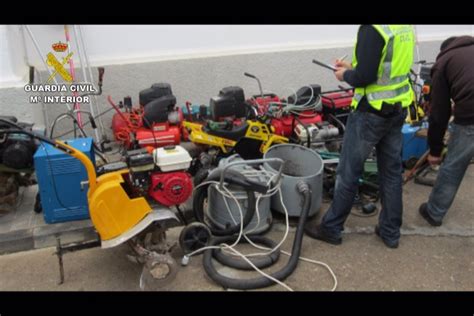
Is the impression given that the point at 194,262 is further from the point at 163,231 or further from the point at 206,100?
the point at 206,100

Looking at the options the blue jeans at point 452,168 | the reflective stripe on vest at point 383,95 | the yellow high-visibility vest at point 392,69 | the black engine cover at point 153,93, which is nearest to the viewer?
the yellow high-visibility vest at point 392,69

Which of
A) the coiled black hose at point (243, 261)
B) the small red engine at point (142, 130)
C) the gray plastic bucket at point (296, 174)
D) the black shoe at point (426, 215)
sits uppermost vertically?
the small red engine at point (142, 130)

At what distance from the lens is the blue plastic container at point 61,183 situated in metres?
3.29

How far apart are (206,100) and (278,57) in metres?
1.24

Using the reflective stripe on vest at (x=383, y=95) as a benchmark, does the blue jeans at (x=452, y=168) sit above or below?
below

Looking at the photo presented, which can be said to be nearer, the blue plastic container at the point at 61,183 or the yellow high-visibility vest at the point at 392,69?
the yellow high-visibility vest at the point at 392,69

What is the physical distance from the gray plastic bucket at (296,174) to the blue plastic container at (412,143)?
141cm

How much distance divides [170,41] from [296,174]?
2.72 meters

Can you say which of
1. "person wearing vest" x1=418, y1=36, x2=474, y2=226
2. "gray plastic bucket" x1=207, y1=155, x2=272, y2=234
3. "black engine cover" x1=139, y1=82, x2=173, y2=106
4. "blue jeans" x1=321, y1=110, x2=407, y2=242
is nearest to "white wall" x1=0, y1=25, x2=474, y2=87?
"black engine cover" x1=139, y1=82, x2=173, y2=106

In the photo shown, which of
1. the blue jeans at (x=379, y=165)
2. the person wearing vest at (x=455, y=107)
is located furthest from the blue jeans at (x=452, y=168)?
the blue jeans at (x=379, y=165)

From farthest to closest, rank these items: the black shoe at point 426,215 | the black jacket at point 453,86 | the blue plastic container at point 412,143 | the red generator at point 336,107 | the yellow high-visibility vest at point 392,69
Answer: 1. the red generator at point 336,107
2. the blue plastic container at point 412,143
3. the black shoe at point 426,215
4. the black jacket at point 453,86
5. the yellow high-visibility vest at point 392,69

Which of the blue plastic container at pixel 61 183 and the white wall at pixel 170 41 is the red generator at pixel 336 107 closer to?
the white wall at pixel 170 41

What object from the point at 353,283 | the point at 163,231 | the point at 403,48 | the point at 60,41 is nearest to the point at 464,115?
the point at 403,48

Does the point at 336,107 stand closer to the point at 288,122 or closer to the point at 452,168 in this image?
the point at 288,122
